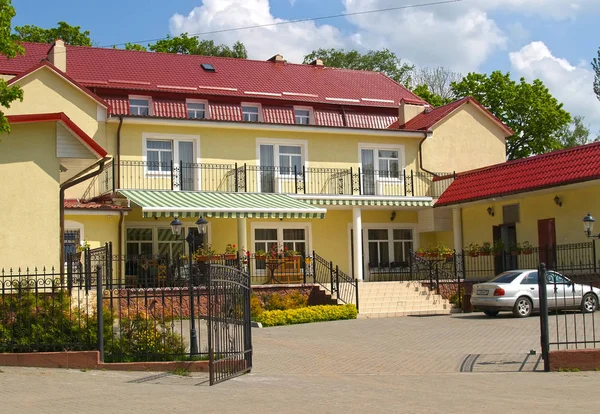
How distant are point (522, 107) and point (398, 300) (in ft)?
81.5

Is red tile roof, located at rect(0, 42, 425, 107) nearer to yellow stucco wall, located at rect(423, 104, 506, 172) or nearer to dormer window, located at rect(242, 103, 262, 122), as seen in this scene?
dormer window, located at rect(242, 103, 262, 122)

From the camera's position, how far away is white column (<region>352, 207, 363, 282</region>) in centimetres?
3170

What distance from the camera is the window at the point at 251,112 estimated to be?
34372mm

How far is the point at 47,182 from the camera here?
17250 mm

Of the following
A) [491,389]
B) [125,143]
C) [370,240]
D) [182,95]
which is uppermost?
[182,95]

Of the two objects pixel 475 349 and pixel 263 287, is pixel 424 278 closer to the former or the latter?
pixel 263 287

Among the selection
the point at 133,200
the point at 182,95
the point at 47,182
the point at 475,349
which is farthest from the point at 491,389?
the point at 182,95

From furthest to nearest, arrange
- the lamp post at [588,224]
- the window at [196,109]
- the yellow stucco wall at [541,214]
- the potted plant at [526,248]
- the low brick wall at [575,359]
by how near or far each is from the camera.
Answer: the window at [196,109] < the potted plant at [526,248] < the yellow stucco wall at [541,214] < the lamp post at [588,224] < the low brick wall at [575,359]

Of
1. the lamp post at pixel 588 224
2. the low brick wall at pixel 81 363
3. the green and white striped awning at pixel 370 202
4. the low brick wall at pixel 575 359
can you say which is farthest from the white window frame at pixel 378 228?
the low brick wall at pixel 81 363

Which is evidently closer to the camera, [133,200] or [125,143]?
[133,200]

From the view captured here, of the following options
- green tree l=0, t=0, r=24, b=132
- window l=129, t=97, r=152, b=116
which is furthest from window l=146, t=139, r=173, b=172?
green tree l=0, t=0, r=24, b=132

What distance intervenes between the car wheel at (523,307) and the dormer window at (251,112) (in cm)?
1446

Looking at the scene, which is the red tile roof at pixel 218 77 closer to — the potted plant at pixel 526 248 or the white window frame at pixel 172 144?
the white window frame at pixel 172 144

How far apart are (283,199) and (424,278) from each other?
5.93m
